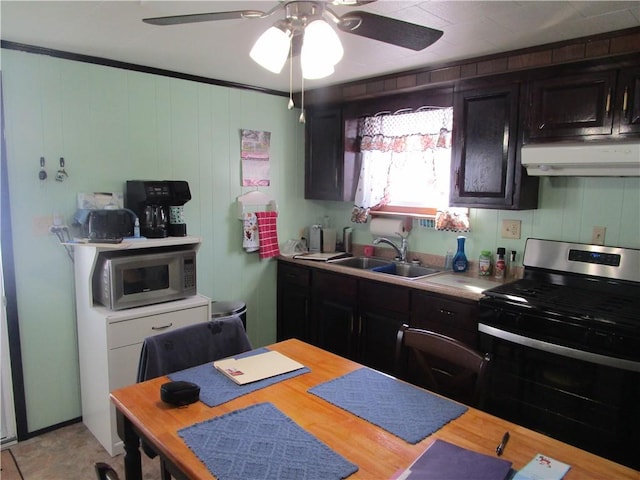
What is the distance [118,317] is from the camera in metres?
2.35

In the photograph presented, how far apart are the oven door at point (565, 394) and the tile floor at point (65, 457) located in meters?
1.82

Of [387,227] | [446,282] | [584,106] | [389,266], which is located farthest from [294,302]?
[584,106]

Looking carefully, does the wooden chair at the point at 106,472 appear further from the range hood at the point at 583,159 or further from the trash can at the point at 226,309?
the range hood at the point at 583,159

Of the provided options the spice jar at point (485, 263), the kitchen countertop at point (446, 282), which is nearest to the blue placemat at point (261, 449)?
the kitchen countertop at point (446, 282)

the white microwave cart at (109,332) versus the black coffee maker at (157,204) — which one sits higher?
the black coffee maker at (157,204)

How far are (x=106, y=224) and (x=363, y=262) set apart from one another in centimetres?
186

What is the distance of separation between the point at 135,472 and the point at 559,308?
6.17 feet

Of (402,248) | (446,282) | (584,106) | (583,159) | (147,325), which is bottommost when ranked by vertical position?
(147,325)

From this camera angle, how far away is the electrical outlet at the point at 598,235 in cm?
247

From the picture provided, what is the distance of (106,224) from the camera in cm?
246

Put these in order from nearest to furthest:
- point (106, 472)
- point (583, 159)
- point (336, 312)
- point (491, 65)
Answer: point (106, 472)
point (583, 159)
point (491, 65)
point (336, 312)

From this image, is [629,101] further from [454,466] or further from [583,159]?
[454,466]

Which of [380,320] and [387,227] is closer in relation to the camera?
[380,320]

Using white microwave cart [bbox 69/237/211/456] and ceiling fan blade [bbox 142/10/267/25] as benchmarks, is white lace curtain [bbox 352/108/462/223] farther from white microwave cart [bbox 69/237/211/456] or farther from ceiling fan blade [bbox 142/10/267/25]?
ceiling fan blade [bbox 142/10/267/25]
